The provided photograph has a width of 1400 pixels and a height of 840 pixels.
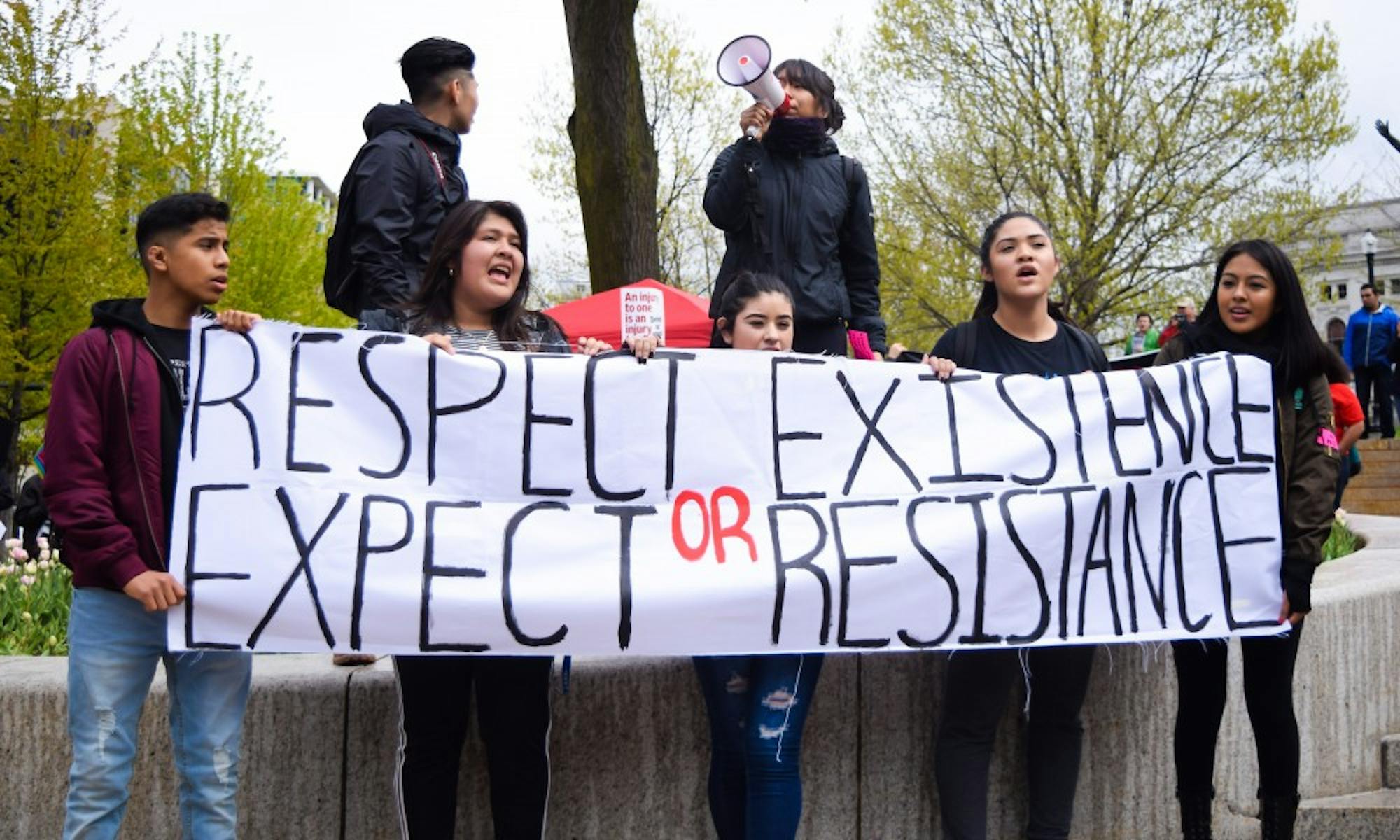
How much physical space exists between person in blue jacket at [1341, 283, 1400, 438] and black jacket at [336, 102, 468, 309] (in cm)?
1508

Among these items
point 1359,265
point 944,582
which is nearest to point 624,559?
point 944,582

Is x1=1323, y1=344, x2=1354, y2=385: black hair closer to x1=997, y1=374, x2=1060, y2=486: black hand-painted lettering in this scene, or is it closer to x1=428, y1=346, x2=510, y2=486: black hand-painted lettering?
x1=997, y1=374, x2=1060, y2=486: black hand-painted lettering

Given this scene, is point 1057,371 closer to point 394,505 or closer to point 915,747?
point 915,747

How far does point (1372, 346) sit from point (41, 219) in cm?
1757

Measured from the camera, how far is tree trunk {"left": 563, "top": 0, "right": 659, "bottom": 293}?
764 centimetres

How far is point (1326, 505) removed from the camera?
3.92m

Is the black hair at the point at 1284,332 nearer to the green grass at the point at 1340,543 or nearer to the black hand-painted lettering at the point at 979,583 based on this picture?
the black hand-painted lettering at the point at 979,583

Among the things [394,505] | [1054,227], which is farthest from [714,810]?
[1054,227]

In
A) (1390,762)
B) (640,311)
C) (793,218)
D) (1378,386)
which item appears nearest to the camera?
(1390,762)

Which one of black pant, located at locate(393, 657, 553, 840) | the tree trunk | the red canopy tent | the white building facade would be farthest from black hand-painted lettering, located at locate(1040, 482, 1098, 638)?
the white building facade

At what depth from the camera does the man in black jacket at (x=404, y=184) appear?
413 centimetres

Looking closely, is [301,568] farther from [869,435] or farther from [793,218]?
[793,218]

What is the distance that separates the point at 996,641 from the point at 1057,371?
0.91 metres

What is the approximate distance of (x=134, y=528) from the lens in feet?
10.8
